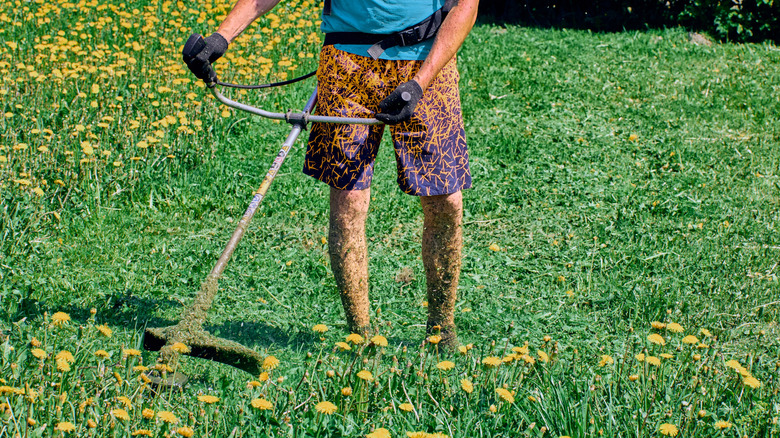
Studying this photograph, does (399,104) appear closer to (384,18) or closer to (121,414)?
(384,18)

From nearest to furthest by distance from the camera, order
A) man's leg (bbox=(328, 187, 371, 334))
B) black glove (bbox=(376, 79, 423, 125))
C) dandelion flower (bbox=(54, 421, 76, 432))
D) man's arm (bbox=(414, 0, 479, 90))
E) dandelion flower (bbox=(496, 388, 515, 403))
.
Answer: dandelion flower (bbox=(54, 421, 76, 432)) → dandelion flower (bbox=(496, 388, 515, 403)) → black glove (bbox=(376, 79, 423, 125)) → man's arm (bbox=(414, 0, 479, 90)) → man's leg (bbox=(328, 187, 371, 334))

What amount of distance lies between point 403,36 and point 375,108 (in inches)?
10.2

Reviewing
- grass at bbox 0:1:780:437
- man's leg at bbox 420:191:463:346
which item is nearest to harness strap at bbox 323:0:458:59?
man's leg at bbox 420:191:463:346

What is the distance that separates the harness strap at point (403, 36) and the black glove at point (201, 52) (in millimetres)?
396

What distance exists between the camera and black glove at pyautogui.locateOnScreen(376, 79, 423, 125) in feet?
7.43

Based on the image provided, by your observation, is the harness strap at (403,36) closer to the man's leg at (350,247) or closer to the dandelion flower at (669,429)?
the man's leg at (350,247)

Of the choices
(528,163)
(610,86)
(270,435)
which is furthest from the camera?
(610,86)

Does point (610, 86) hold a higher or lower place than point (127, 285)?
higher

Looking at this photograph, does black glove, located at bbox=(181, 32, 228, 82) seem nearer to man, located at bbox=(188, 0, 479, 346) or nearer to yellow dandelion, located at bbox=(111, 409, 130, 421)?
man, located at bbox=(188, 0, 479, 346)

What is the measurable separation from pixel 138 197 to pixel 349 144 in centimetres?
178

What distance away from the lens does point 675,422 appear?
2086mm

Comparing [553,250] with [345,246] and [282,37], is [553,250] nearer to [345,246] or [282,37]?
[345,246]

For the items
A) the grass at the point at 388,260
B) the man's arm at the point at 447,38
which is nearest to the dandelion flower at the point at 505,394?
the grass at the point at 388,260

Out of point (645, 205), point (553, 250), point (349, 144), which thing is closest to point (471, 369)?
point (349, 144)
